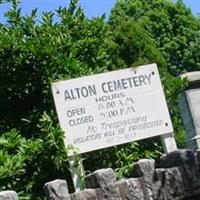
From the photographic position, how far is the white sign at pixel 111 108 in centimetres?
514

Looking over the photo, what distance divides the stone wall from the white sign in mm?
1111

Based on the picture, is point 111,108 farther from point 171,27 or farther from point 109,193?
point 171,27

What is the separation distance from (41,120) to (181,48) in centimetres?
3301

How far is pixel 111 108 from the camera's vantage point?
5.34 metres

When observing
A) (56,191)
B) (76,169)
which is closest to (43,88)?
(76,169)

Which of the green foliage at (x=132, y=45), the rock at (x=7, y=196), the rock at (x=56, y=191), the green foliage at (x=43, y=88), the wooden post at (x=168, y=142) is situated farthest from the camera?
the green foliage at (x=132, y=45)

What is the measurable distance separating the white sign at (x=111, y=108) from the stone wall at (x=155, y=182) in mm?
1111

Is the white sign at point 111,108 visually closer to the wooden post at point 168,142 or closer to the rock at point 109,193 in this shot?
the wooden post at point 168,142

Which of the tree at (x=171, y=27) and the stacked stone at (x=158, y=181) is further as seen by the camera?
the tree at (x=171, y=27)

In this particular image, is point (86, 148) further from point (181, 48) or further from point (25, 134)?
point (181, 48)

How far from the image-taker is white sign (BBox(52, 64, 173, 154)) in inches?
202

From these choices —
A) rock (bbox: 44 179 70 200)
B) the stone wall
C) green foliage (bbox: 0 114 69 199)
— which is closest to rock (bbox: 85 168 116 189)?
the stone wall

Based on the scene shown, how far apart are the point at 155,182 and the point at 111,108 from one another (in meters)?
1.37

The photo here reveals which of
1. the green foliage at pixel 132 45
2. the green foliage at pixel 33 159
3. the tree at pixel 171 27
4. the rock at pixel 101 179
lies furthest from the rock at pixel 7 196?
the tree at pixel 171 27
